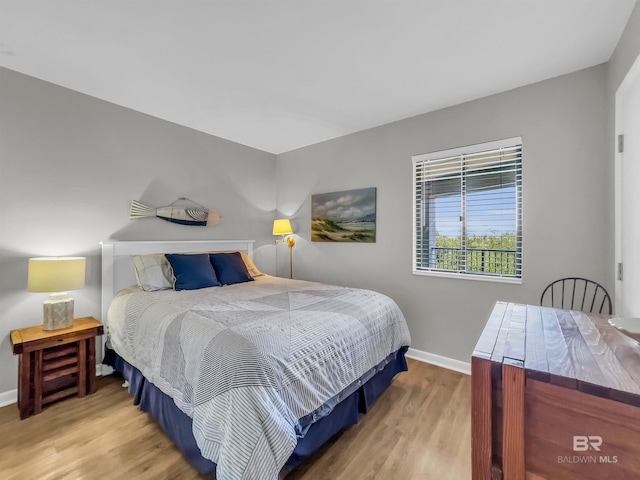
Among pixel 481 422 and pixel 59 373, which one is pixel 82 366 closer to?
pixel 59 373

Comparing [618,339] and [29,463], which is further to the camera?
[29,463]

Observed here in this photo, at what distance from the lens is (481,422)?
830mm

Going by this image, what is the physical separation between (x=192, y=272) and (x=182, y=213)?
0.89m

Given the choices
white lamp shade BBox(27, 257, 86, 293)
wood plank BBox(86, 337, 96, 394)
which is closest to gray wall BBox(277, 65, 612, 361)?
wood plank BBox(86, 337, 96, 394)

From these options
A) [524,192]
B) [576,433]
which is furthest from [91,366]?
[524,192]

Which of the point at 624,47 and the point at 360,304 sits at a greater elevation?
the point at 624,47

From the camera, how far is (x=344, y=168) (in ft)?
11.7

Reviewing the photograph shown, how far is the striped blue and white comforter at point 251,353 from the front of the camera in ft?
3.84

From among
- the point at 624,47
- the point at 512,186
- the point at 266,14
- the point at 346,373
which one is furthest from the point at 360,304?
the point at 624,47

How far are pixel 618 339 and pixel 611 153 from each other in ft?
5.41

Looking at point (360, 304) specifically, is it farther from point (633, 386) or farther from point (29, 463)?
point (29, 463)

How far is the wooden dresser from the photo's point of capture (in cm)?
69

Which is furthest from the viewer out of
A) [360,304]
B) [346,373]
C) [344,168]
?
[344,168]

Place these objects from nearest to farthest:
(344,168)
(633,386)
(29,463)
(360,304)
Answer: (633,386) → (29,463) → (360,304) → (344,168)
